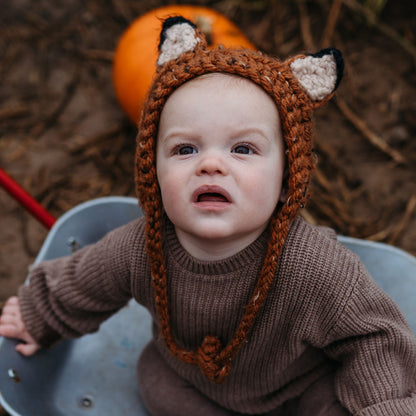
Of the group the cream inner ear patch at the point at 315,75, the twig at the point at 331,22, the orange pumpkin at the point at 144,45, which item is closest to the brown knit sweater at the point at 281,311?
the cream inner ear patch at the point at 315,75

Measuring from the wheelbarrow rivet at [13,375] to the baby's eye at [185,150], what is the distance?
2.14 feet

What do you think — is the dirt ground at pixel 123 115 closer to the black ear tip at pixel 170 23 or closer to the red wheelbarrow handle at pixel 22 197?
the red wheelbarrow handle at pixel 22 197

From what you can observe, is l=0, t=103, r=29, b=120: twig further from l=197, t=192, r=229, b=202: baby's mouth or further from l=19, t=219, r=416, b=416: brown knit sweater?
l=197, t=192, r=229, b=202: baby's mouth

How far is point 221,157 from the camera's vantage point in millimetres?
871

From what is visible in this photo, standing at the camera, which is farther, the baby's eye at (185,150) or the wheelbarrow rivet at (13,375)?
the wheelbarrow rivet at (13,375)

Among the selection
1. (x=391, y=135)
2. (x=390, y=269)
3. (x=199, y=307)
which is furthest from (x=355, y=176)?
(x=199, y=307)

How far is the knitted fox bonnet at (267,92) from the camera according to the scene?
899mm

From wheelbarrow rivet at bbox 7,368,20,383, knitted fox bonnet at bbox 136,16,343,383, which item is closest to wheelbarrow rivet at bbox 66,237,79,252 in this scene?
wheelbarrow rivet at bbox 7,368,20,383

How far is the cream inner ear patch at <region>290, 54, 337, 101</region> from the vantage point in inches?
36.3

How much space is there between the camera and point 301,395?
3.76 feet

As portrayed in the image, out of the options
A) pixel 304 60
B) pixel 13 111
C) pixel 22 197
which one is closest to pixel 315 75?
pixel 304 60

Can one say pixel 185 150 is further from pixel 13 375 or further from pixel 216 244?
pixel 13 375

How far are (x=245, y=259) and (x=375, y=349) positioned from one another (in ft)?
0.95

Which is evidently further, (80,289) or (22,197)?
(22,197)
